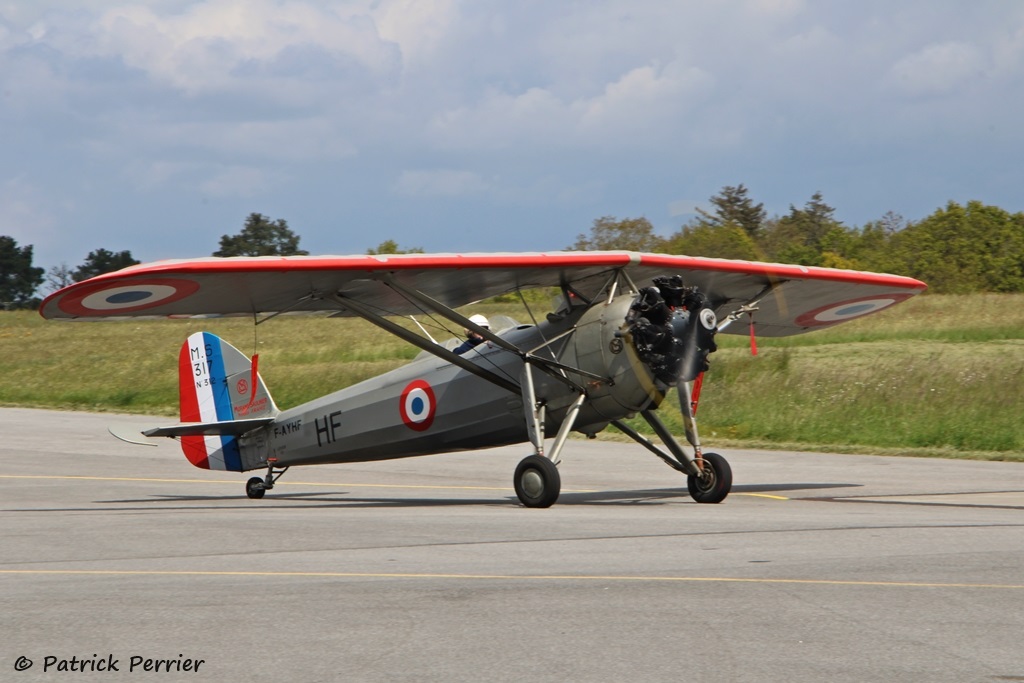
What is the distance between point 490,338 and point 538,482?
5.52 ft

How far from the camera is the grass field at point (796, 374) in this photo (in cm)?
2123

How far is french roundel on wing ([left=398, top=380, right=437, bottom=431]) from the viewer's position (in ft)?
44.2

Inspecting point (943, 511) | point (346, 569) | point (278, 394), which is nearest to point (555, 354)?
point (943, 511)

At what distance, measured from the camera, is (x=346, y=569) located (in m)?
7.78

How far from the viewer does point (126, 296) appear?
34.9 ft

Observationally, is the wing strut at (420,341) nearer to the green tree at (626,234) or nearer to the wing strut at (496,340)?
the wing strut at (496,340)

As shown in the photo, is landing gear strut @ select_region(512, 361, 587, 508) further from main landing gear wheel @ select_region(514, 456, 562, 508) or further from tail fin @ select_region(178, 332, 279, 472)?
tail fin @ select_region(178, 332, 279, 472)

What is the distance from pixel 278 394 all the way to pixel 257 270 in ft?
75.9

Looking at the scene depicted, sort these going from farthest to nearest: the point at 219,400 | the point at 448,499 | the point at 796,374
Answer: the point at 796,374, the point at 219,400, the point at 448,499

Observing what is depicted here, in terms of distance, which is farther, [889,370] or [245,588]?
[889,370]

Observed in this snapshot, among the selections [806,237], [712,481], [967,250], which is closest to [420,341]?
[712,481]

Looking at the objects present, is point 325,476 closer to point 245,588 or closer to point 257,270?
point 257,270

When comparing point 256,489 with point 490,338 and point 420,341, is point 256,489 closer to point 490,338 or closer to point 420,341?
point 420,341

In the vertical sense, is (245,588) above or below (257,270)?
below
